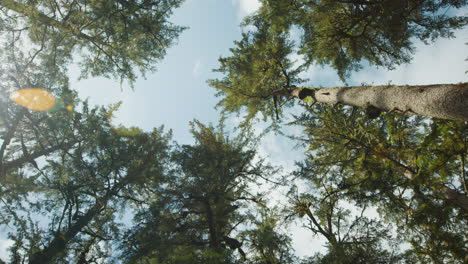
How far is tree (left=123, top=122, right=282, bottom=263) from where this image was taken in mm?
7383

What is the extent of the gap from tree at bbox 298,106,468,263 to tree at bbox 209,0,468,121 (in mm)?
419

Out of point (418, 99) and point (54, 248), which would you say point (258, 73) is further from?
point (54, 248)

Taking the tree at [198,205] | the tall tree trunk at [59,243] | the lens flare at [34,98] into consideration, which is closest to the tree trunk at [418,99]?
the tree at [198,205]

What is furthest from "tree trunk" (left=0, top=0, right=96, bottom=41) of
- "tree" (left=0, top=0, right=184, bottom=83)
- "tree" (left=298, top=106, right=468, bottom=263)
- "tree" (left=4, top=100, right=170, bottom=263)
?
"tree" (left=298, top=106, right=468, bottom=263)

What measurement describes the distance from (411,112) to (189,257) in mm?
5080

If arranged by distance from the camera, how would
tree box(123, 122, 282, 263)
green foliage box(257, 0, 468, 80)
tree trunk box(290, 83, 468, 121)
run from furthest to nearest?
tree box(123, 122, 282, 263) < green foliage box(257, 0, 468, 80) < tree trunk box(290, 83, 468, 121)

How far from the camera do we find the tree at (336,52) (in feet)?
12.1

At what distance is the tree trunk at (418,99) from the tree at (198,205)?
5.19 meters

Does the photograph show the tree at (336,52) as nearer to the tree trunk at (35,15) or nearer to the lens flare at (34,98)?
the tree trunk at (35,15)

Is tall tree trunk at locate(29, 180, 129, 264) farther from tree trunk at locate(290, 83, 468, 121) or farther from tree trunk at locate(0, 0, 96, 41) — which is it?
tree trunk at locate(290, 83, 468, 121)

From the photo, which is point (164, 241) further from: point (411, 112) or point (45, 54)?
point (45, 54)

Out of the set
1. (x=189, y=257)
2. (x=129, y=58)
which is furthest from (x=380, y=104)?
(x=129, y=58)

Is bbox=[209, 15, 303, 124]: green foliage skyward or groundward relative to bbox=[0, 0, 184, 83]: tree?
groundward

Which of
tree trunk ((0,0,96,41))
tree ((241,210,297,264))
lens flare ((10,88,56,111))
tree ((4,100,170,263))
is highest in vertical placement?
tree trunk ((0,0,96,41))
